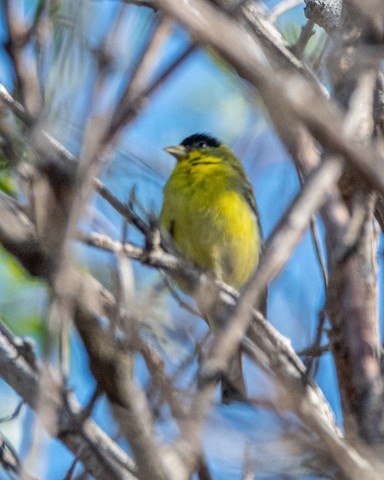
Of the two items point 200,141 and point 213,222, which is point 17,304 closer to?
point 213,222

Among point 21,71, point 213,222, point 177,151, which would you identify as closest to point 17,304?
point 213,222

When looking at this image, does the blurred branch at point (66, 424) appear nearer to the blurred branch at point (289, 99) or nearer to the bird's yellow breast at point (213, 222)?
the blurred branch at point (289, 99)

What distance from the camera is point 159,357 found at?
1763 millimetres

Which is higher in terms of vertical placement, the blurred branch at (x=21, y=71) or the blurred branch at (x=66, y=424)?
the blurred branch at (x=21, y=71)

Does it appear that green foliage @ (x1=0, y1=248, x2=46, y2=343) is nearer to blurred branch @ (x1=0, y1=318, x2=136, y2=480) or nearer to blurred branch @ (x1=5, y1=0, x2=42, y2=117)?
blurred branch @ (x1=0, y1=318, x2=136, y2=480)

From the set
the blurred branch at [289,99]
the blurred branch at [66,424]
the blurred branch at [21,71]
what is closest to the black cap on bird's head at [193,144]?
the blurred branch at [66,424]

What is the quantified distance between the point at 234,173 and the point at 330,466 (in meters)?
3.88

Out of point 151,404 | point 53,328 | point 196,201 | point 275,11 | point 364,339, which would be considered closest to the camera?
point 53,328

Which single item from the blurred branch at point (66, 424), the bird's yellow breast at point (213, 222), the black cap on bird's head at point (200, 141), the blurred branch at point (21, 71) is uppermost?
the black cap on bird's head at point (200, 141)

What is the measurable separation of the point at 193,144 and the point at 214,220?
1.00m

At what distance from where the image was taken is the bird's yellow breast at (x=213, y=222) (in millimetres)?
4988

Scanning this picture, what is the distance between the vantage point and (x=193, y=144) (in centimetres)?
586

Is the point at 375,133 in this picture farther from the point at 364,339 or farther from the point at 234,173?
the point at 234,173

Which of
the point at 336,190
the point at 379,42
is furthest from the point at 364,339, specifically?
the point at 379,42
